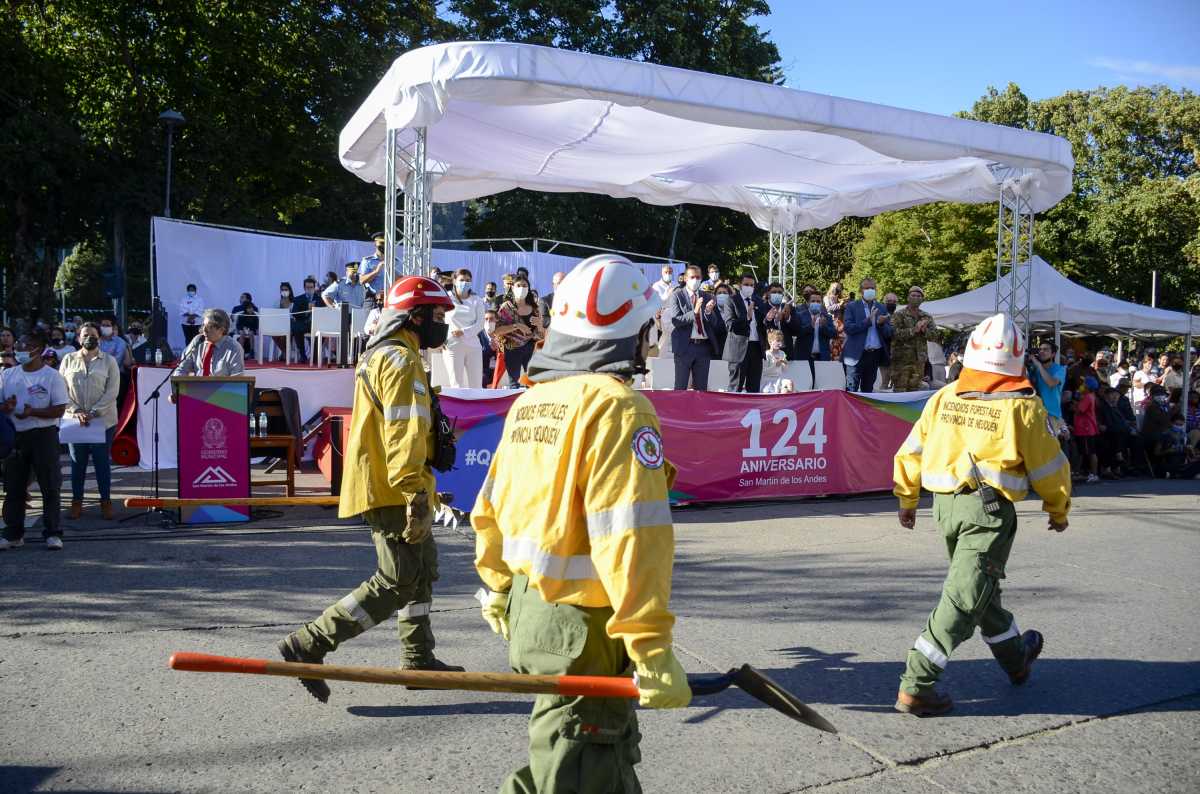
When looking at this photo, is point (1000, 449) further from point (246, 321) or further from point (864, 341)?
point (246, 321)

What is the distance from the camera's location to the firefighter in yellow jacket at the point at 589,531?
2342 millimetres

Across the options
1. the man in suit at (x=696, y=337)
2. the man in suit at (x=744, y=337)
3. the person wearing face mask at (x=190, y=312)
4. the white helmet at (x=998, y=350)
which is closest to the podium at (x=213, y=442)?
the man in suit at (x=696, y=337)

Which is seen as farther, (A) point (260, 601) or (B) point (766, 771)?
(A) point (260, 601)

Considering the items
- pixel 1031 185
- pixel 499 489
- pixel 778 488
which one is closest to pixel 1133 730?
pixel 499 489

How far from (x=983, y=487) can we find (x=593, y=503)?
2.80 m

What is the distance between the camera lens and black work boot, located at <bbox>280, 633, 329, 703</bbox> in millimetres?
4293

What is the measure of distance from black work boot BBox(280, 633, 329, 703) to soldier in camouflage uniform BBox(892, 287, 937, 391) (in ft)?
35.2

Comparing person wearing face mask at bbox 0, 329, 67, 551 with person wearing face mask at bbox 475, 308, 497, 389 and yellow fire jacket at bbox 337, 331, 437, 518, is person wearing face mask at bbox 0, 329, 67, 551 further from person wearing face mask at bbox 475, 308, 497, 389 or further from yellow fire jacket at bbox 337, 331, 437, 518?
person wearing face mask at bbox 475, 308, 497, 389

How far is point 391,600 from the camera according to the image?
447 centimetres

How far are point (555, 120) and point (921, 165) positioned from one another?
19.5ft

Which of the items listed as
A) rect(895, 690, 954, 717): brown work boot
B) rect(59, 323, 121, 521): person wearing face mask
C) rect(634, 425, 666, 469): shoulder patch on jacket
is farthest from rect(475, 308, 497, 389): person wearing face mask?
rect(634, 425, 666, 469): shoulder patch on jacket

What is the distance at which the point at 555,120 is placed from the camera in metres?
12.0

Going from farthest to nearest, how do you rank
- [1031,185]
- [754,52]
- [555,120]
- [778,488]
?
1. [754,52]
2. [1031,185]
3. [555,120]
4. [778,488]

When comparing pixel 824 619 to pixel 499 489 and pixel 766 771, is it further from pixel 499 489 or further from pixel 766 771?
pixel 499 489
